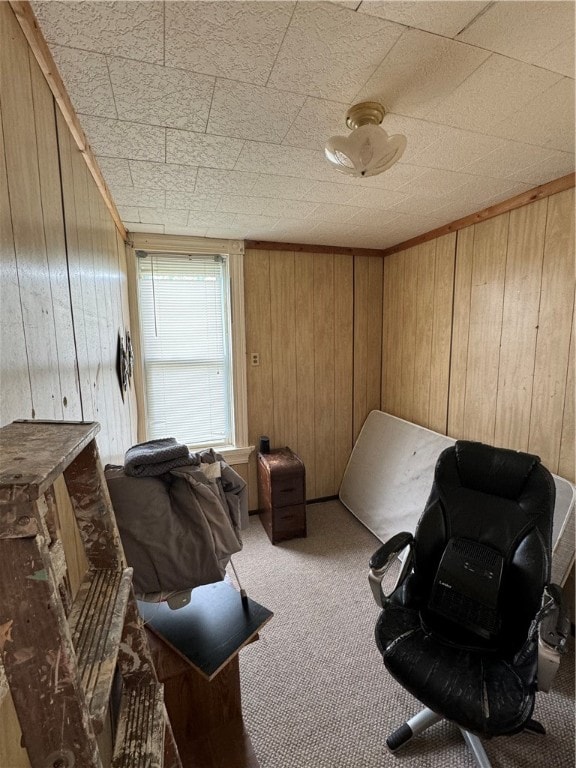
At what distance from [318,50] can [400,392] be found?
2.67 metres

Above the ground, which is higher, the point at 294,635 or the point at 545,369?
the point at 545,369

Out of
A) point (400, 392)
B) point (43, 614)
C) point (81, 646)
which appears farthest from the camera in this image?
point (400, 392)

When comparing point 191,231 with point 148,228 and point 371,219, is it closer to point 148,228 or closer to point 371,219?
point 148,228

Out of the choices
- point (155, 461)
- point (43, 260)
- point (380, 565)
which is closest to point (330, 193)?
point (43, 260)

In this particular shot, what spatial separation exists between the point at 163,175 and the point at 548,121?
65.1 inches

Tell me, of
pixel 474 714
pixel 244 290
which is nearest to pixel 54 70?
pixel 244 290

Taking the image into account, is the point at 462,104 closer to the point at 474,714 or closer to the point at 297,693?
the point at 474,714

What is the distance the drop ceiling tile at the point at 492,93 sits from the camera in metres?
1.08

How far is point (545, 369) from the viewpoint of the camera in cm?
201

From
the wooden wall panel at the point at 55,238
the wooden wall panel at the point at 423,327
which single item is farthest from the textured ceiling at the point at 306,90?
the wooden wall panel at the point at 423,327

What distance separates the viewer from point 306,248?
310 centimetres

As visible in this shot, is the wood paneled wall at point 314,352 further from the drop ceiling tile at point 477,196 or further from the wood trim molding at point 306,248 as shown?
the drop ceiling tile at point 477,196

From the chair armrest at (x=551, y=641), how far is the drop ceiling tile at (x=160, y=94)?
2085 mm

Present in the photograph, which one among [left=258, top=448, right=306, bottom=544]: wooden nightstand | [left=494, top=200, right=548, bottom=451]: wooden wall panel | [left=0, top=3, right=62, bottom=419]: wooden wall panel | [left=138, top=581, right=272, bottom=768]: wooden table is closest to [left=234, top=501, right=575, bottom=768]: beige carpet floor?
[left=138, top=581, right=272, bottom=768]: wooden table
